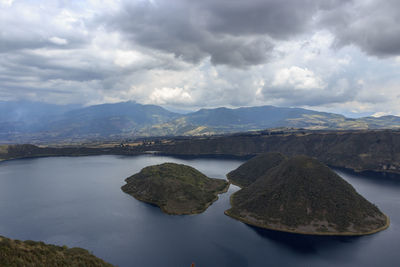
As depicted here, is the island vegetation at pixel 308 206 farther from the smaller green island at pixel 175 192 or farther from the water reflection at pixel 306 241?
the smaller green island at pixel 175 192

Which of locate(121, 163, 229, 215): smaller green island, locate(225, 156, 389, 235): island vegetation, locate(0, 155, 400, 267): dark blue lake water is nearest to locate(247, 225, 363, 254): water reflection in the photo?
locate(0, 155, 400, 267): dark blue lake water

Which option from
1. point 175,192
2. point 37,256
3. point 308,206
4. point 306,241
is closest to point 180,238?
point 175,192

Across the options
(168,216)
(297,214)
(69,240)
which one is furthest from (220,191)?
(69,240)

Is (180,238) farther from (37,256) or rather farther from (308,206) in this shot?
(308,206)

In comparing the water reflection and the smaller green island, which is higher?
the smaller green island

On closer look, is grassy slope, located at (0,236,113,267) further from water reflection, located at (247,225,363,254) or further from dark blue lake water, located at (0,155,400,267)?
water reflection, located at (247,225,363,254)

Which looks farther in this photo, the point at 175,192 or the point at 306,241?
the point at 175,192
